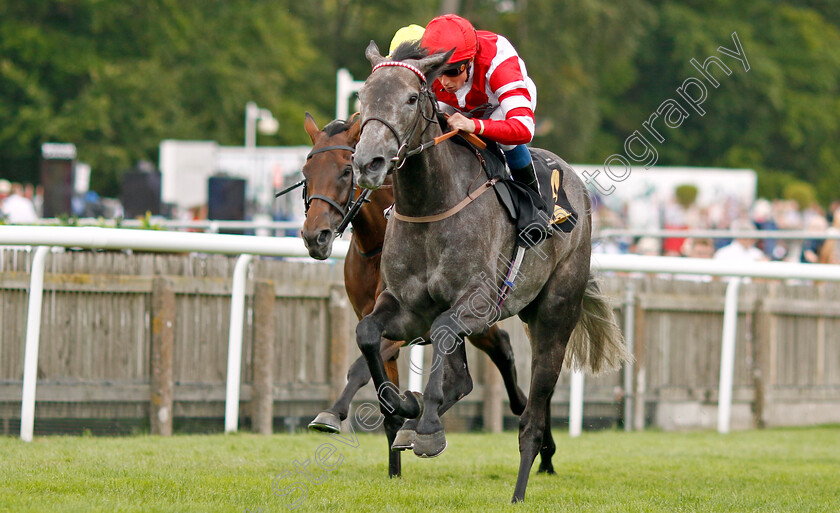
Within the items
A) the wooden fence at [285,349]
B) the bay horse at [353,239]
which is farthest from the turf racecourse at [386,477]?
the wooden fence at [285,349]

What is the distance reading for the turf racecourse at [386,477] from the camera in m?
5.24

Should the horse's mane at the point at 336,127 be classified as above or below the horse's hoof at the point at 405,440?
above

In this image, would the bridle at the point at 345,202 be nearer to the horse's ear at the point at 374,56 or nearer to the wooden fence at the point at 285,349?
the horse's ear at the point at 374,56

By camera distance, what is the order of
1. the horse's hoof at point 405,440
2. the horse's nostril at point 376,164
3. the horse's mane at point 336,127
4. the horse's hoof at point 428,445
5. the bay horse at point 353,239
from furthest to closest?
the horse's mane at point 336,127 < the bay horse at point 353,239 < the horse's hoof at point 405,440 < the horse's hoof at point 428,445 < the horse's nostril at point 376,164

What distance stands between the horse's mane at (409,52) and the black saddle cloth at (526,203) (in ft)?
1.87

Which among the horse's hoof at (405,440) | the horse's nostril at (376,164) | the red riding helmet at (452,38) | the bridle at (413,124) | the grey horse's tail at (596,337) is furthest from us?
the grey horse's tail at (596,337)

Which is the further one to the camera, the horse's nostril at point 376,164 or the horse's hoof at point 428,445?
the horse's hoof at point 428,445

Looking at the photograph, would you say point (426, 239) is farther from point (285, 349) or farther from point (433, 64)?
point (285, 349)

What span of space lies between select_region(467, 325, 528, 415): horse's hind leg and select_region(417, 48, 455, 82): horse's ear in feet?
6.42

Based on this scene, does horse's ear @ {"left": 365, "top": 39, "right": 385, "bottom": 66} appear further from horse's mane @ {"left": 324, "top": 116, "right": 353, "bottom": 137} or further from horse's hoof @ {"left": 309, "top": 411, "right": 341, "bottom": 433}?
horse's hoof @ {"left": 309, "top": 411, "right": 341, "bottom": 433}

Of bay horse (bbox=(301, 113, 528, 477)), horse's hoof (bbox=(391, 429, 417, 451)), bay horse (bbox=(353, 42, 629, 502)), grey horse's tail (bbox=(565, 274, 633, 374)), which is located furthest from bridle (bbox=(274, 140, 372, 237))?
grey horse's tail (bbox=(565, 274, 633, 374))

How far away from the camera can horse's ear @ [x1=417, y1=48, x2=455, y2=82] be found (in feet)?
17.1

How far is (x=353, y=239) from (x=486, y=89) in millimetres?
1263

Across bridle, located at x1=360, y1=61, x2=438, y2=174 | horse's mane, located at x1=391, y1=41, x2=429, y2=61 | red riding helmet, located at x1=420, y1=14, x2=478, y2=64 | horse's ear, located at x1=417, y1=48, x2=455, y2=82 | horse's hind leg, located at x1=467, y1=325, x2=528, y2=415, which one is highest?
red riding helmet, located at x1=420, y1=14, x2=478, y2=64
